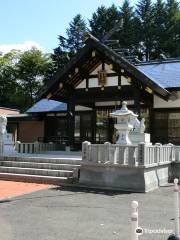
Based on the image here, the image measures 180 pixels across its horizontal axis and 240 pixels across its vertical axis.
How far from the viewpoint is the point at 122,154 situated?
42.9 feet

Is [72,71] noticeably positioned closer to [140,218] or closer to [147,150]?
[147,150]

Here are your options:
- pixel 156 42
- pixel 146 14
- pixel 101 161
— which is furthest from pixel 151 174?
pixel 146 14

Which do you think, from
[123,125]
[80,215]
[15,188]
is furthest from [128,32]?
[80,215]

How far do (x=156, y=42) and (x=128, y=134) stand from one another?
3434cm

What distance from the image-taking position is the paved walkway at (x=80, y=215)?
23.5ft

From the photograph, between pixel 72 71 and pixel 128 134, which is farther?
pixel 72 71

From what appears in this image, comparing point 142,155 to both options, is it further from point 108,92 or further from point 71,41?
point 71,41

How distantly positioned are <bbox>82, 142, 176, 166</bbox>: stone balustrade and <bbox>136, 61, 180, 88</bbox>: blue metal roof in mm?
5351

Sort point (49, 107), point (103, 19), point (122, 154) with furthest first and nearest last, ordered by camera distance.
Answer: point (103, 19)
point (49, 107)
point (122, 154)

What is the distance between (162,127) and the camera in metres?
20.2

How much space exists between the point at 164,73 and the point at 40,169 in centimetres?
962

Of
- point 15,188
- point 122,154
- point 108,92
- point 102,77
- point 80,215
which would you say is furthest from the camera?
point 108,92

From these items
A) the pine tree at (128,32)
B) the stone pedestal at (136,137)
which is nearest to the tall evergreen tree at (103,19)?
the pine tree at (128,32)

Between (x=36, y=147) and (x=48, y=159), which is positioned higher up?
(x=36, y=147)
